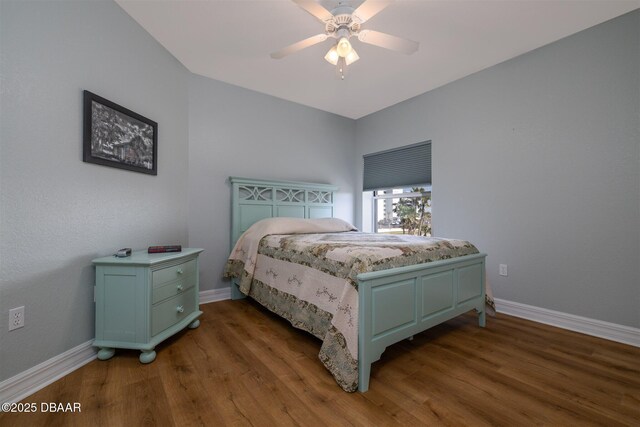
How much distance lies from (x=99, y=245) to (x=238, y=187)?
5.07ft

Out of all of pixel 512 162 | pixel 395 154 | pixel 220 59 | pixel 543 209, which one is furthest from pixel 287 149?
pixel 543 209

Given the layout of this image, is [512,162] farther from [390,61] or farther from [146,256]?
[146,256]

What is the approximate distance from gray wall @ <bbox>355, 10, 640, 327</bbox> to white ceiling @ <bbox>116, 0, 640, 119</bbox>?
235 mm

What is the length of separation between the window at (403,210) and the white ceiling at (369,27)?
142 cm

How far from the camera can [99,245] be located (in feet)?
6.30

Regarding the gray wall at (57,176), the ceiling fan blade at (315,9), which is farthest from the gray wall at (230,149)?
the ceiling fan blade at (315,9)

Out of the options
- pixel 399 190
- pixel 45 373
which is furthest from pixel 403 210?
pixel 45 373

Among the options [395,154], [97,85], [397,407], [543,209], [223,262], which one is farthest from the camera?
[395,154]

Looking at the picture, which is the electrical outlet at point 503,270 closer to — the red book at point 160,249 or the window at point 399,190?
the window at point 399,190

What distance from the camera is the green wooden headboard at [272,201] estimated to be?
3.22 metres

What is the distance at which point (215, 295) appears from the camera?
10.2 ft

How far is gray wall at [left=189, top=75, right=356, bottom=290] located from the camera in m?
3.05

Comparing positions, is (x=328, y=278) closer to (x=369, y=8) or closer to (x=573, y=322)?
(x=369, y=8)

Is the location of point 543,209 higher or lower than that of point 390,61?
lower
